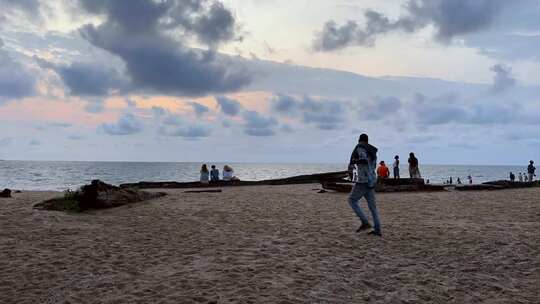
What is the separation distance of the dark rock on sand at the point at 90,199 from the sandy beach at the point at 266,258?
1313mm

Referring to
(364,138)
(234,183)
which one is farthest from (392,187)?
(364,138)

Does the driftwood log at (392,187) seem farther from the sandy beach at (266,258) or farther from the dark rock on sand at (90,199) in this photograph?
the dark rock on sand at (90,199)

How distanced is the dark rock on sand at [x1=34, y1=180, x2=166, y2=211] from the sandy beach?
1.31 meters

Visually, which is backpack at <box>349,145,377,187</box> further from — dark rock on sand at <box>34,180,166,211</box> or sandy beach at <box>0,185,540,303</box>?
dark rock on sand at <box>34,180,166,211</box>

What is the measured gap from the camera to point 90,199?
1545 cm

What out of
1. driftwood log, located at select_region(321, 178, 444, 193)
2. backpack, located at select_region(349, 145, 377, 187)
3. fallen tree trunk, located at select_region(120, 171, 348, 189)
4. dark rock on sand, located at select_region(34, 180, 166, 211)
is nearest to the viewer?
backpack, located at select_region(349, 145, 377, 187)

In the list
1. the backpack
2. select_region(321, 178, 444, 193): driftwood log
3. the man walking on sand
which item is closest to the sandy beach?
the man walking on sand

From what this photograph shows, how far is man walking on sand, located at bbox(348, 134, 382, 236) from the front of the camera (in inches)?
396

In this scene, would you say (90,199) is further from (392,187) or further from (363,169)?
(392,187)

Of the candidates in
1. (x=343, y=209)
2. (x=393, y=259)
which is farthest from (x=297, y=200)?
(x=393, y=259)

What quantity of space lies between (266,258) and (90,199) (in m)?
9.73

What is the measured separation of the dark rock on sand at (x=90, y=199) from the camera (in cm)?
1507

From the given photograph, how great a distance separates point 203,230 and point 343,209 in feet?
19.8

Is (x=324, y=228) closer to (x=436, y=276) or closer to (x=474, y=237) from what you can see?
(x=474, y=237)
